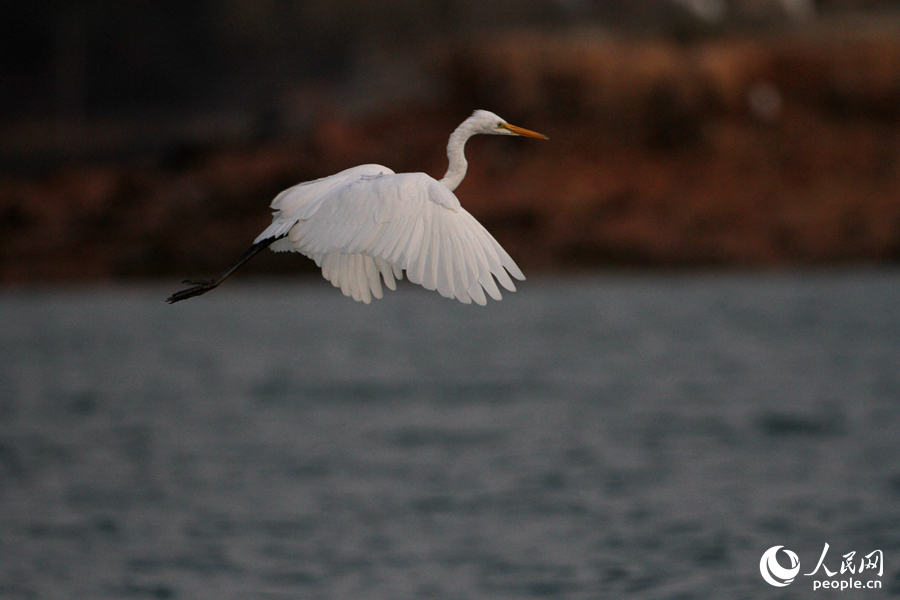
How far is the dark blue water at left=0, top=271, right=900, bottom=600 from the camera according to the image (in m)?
13.0

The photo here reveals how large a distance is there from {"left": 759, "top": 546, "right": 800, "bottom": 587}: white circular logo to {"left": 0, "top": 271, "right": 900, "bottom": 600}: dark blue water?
0.45ft

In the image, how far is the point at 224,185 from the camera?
4650cm

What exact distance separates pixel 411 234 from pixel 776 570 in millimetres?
7038

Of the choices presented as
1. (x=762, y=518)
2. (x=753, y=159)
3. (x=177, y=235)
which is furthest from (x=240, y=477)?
(x=753, y=159)

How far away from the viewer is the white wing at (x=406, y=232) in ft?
22.5

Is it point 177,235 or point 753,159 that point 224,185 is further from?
point 753,159

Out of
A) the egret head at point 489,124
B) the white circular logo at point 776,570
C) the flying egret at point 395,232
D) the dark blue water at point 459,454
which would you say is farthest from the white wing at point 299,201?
the white circular logo at point 776,570

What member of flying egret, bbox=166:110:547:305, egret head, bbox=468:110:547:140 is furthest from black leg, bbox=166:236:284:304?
egret head, bbox=468:110:547:140

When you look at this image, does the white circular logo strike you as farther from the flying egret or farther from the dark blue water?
the flying egret

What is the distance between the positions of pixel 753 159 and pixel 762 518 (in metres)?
35.8

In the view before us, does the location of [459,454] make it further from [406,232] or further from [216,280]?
[406,232]

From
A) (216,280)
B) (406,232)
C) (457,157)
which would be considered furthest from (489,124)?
(216,280)

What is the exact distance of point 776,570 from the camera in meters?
12.5

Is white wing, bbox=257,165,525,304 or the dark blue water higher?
the dark blue water
